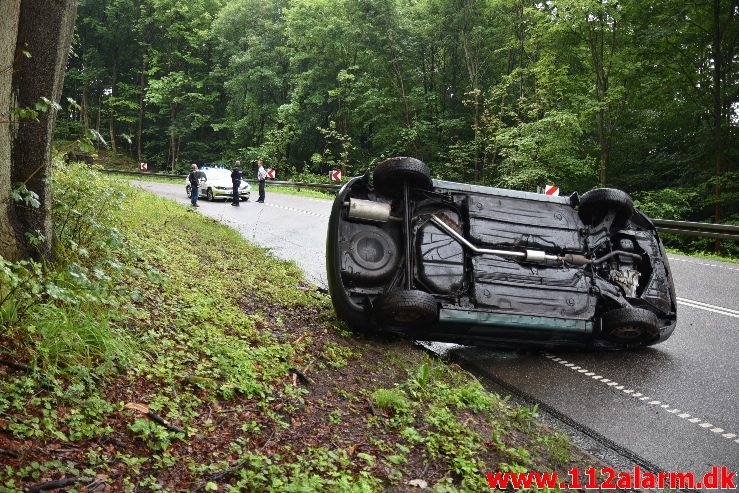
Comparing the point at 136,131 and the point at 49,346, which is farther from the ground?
the point at 136,131

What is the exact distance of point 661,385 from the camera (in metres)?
5.17

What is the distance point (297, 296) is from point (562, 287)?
329 centimetres

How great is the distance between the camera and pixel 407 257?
5.80 metres

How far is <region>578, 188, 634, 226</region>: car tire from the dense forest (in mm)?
5119

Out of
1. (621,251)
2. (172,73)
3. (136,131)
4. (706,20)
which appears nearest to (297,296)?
(621,251)

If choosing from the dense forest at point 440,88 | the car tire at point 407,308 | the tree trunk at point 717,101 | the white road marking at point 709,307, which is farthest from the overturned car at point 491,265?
the tree trunk at point 717,101

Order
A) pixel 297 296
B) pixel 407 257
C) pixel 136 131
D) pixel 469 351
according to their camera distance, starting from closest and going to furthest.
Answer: pixel 407 257, pixel 469 351, pixel 297 296, pixel 136 131

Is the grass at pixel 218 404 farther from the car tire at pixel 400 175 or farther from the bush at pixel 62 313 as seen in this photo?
the car tire at pixel 400 175

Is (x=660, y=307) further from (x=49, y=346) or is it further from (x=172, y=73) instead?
(x=172, y=73)

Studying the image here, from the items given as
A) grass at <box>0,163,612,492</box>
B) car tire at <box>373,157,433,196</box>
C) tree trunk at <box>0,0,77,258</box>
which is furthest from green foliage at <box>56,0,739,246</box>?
car tire at <box>373,157,433,196</box>

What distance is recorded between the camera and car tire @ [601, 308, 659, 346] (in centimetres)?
561

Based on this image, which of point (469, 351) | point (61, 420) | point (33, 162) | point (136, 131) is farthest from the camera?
point (136, 131)

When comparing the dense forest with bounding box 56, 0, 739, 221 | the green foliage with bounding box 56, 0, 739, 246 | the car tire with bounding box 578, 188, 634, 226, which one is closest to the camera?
the car tire with bounding box 578, 188, 634, 226

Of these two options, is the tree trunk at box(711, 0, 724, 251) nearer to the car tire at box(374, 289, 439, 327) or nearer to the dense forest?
the dense forest
